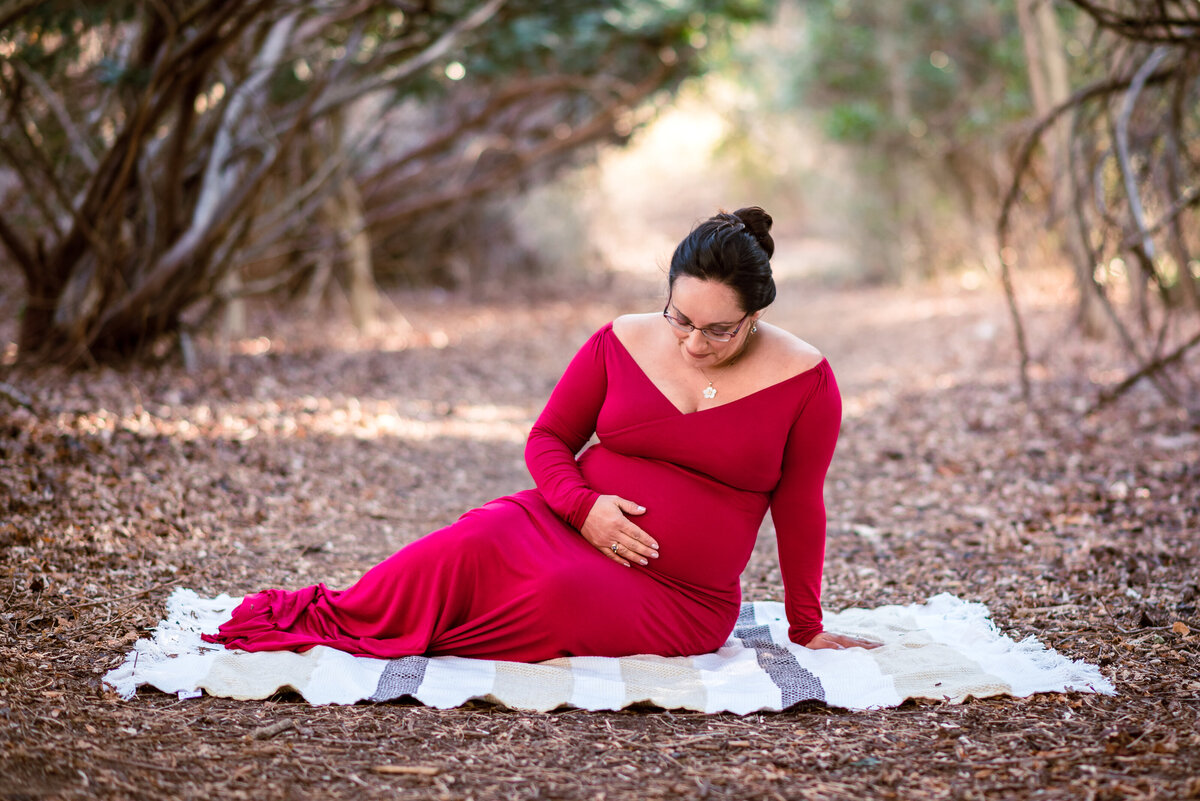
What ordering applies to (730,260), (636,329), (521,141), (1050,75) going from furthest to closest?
(521,141)
(1050,75)
(636,329)
(730,260)

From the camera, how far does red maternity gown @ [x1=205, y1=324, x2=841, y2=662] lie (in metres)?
3.06

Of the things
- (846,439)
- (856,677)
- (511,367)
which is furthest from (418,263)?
(856,677)

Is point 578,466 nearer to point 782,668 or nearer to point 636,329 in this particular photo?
point 636,329

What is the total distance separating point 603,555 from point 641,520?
160 mm

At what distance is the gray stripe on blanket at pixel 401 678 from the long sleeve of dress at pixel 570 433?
63 cm

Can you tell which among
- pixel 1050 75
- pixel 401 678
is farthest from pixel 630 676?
pixel 1050 75

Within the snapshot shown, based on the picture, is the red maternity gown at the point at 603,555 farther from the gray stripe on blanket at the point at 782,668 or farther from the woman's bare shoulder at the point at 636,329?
the gray stripe on blanket at the point at 782,668

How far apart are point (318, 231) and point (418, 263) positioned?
4484 millimetres

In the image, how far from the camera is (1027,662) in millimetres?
3096

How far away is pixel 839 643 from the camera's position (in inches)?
130

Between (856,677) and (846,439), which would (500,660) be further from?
(846,439)

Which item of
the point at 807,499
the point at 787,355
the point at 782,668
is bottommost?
the point at 782,668

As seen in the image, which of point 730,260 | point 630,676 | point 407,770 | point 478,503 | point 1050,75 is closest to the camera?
point 407,770

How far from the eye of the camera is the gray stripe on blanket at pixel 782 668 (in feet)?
9.64
